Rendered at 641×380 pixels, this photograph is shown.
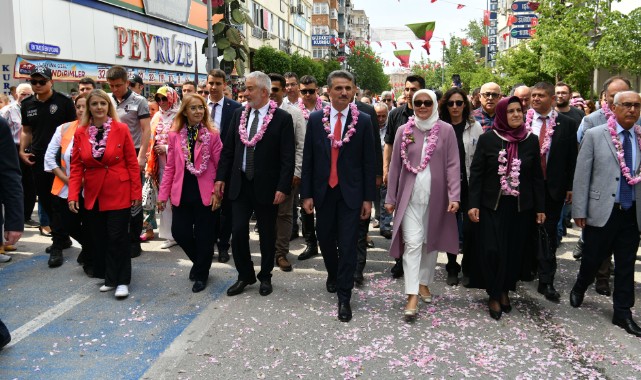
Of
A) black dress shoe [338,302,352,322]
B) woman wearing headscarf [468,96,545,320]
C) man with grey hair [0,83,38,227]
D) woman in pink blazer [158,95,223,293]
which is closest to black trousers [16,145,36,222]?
man with grey hair [0,83,38,227]

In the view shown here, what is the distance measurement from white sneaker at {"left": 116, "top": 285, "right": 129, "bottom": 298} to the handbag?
2240 mm

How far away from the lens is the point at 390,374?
13.6 feet

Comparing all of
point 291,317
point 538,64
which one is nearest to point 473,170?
point 291,317

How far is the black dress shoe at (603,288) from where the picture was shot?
612 centimetres

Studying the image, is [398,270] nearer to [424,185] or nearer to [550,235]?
[424,185]

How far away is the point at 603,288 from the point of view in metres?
6.15

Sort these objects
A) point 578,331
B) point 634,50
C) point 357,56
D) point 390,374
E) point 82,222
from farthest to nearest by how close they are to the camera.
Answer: point 357,56, point 634,50, point 82,222, point 578,331, point 390,374

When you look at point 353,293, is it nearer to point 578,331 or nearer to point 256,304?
point 256,304

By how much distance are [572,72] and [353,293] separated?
18412 mm

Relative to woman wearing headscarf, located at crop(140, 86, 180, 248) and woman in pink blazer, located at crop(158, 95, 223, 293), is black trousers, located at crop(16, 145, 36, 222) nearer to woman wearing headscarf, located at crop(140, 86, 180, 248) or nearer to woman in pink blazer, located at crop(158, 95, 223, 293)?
woman wearing headscarf, located at crop(140, 86, 180, 248)

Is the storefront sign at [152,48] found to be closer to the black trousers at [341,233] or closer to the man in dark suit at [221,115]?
the man in dark suit at [221,115]

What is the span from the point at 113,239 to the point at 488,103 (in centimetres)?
453

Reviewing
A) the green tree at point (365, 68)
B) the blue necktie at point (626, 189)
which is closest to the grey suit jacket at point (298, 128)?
the blue necktie at point (626, 189)

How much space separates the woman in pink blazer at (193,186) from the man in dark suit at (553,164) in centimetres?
343
